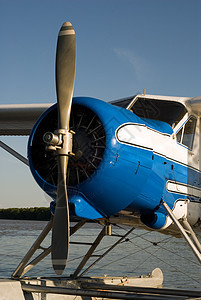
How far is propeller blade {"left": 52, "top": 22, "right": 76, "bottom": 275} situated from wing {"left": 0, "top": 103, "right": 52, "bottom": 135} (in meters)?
3.63

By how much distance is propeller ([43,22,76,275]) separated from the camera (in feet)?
14.3

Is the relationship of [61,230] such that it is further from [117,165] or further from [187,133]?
[187,133]

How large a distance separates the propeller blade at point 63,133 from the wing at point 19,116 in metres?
3.63

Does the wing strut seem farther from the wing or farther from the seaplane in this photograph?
the wing

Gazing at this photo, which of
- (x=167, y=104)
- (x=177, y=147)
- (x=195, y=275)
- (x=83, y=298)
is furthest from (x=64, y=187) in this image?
(x=195, y=275)

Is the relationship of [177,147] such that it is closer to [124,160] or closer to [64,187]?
[124,160]

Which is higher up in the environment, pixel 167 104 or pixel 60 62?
pixel 60 62

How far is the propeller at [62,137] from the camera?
4.35m

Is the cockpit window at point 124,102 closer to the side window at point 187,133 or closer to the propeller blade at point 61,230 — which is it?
the side window at point 187,133

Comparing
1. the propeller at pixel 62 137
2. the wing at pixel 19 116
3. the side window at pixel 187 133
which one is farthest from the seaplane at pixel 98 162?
the wing at pixel 19 116

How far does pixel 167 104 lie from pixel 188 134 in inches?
20.2

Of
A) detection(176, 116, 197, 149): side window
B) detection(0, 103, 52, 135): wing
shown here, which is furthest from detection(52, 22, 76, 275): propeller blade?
detection(0, 103, 52, 135): wing

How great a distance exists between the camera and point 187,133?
19.6 feet

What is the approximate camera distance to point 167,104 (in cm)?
591
